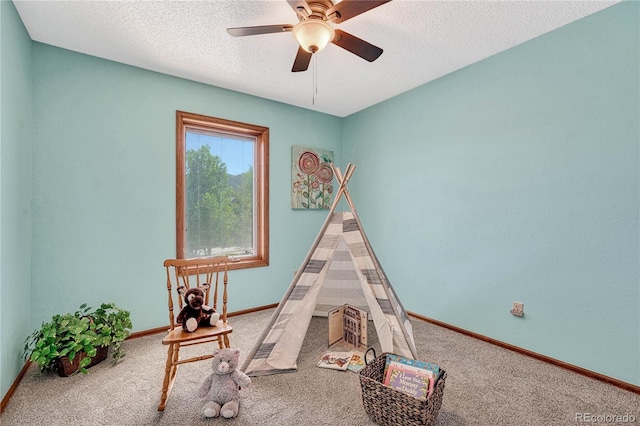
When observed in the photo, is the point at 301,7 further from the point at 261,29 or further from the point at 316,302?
the point at 316,302

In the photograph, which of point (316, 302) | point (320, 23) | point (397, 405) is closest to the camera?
point (397, 405)

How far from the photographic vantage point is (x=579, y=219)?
2238 mm

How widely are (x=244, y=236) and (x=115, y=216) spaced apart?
4.44ft

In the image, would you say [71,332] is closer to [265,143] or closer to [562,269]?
[265,143]

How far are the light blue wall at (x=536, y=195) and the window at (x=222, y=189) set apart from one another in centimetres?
170

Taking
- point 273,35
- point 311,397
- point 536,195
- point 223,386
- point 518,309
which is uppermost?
point 273,35

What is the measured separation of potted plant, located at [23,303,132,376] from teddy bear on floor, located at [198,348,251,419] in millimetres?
1040

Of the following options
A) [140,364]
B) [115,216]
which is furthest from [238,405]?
[115,216]

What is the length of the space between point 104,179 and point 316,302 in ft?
7.24

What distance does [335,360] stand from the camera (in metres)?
2.36

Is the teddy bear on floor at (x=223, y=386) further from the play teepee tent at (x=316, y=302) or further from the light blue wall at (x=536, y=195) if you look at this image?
the light blue wall at (x=536, y=195)

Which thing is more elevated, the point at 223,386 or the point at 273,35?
the point at 273,35

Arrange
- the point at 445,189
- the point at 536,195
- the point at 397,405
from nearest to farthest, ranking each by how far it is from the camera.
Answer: the point at 397,405 → the point at 536,195 → the point at 445,189

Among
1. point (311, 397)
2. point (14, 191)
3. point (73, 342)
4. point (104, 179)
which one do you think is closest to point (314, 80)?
point (104, 179)
